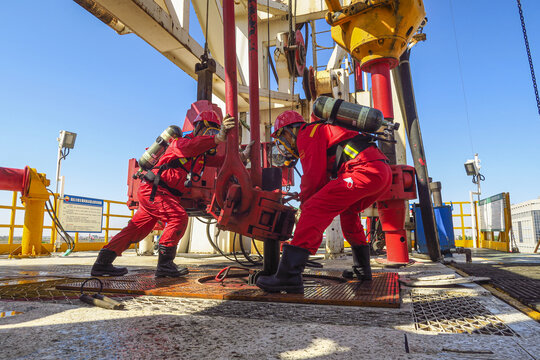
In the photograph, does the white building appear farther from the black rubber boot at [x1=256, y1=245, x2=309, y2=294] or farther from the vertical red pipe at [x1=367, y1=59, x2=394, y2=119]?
the black rubber boot at [x1=256, y1=245, x2=309, y2=294]

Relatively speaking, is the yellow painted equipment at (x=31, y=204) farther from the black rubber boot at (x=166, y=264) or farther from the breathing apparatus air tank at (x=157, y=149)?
the black rubber boot at (x=166, y=264)

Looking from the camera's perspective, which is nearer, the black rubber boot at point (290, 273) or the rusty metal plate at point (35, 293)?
the rusty metal plate at point (35, 293)

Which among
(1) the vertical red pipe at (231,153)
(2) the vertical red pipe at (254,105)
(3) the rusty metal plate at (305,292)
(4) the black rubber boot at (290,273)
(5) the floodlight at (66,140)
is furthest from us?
(5) the floodlight at (66,140)

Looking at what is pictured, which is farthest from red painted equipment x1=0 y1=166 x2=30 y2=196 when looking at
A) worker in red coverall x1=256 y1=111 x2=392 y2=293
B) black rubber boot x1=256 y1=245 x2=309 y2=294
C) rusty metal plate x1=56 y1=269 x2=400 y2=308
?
black rubber boot x1=256 y1=245 x2=309 y2=294

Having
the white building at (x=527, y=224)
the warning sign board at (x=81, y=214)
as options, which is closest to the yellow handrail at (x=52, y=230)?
the warning sign board at (x=81, y=214)

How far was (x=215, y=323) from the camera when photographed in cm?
160

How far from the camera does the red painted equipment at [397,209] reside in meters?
4.18

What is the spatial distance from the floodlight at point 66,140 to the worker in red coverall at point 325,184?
9.48m

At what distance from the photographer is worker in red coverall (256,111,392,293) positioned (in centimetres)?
233

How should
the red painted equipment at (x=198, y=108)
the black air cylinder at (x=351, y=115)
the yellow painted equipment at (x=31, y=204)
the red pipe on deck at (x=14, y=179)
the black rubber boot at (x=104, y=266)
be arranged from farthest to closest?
the yellow painted equipment at (x=31, y=204) < the red pipe on deck at (x=14, y=179) < the red painted equipment at (x=198, y=108) < the black rubber boot at (x=104, y=266) < the black air cylinder at (x=351, y=115)

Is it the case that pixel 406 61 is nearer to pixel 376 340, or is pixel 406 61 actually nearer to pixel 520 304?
pixel 520 304

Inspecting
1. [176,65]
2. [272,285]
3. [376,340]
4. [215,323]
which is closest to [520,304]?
[376,340]

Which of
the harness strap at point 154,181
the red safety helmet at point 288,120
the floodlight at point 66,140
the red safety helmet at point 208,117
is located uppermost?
the floodlight at point 66,140

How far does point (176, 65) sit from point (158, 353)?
6075mm
